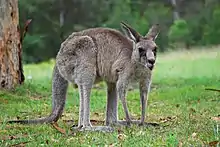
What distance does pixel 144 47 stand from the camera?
231 inches

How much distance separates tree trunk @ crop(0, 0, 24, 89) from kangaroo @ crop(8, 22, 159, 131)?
3.26m

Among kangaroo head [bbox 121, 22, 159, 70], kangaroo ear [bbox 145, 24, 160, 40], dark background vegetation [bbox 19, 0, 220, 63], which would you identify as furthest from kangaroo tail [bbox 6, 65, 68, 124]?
dark background vegetation [bbox 19, 0, 220, 63]

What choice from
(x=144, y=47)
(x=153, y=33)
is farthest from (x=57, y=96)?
(x=153, y=33)

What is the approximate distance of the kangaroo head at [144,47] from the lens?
5.75 m

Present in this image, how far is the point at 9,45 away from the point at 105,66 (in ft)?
12.7

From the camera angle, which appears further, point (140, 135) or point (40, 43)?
point (40, 43)

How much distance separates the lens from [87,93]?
5992 millimetres

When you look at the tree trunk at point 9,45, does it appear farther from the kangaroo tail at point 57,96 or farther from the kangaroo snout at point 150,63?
the kangaroo snout at point 150,63

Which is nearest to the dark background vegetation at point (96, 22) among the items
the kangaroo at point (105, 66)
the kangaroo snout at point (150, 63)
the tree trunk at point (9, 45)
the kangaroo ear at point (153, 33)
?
the tree trunk at point (9, 45)

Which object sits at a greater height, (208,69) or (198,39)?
(198,39)

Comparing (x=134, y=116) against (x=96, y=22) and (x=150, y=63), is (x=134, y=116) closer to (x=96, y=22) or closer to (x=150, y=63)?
(x=150, y=63)

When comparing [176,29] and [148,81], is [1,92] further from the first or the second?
[176,29]

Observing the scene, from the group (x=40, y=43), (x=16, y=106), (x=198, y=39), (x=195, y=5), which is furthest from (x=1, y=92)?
(x=195, y=5)

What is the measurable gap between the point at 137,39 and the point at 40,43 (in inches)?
876
